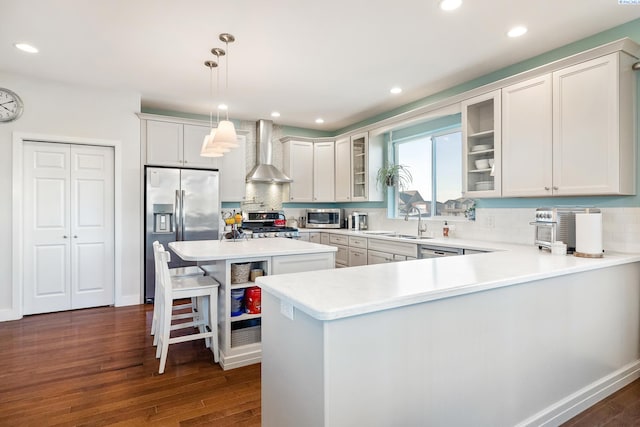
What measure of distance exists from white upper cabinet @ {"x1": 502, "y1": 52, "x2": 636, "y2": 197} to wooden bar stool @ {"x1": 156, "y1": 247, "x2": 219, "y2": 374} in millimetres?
2836

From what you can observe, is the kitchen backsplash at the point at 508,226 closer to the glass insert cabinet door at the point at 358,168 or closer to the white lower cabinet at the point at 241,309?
the glass insert cabinet door at the point at 358,168

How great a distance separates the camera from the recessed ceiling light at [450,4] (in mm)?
2361

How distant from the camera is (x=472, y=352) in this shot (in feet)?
5.15

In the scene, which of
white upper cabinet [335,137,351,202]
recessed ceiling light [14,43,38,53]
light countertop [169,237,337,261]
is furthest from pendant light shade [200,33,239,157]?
white upper cabinet [335,137,351,202]

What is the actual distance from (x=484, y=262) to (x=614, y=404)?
1256 mm

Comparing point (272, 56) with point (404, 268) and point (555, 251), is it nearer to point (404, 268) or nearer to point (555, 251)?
point (404, 268)

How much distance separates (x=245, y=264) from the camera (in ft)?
9.28

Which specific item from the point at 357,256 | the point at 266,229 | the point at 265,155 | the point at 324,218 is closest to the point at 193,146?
the point at 265,155

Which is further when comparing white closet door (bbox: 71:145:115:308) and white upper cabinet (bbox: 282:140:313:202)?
white upper cabinet (bbox: 282:140:313:202)

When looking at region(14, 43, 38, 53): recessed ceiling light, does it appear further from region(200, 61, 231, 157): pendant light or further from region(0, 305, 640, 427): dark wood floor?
region(0, 305, 640, 427): dark wood floor

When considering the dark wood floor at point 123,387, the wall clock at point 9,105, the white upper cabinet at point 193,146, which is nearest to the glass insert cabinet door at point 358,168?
the white upper cabinet at point 193,146

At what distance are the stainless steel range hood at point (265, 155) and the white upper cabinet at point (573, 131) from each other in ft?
11.1

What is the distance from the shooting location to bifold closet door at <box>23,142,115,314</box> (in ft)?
13.0

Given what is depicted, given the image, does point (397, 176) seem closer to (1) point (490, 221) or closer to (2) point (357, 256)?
(2) point (357, 256)
